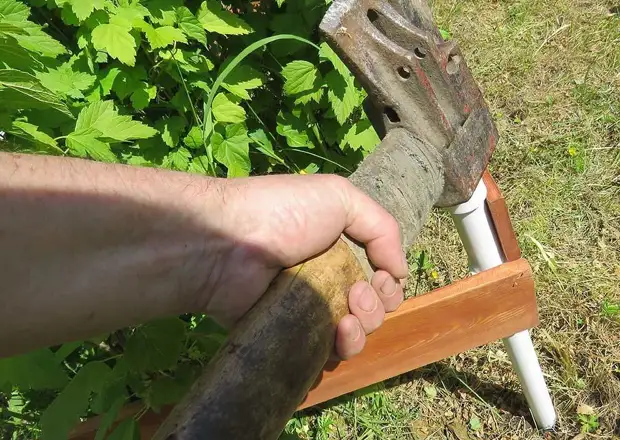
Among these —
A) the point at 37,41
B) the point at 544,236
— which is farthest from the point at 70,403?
the point at 544,236

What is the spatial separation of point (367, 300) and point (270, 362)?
0.38 meters

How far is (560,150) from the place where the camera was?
351 cm

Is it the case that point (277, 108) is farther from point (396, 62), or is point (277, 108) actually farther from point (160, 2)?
point (396, 62)

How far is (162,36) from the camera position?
2090 mm

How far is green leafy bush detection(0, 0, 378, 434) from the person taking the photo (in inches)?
63.5

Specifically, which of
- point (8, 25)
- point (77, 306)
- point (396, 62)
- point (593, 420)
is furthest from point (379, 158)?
point (593, 420)

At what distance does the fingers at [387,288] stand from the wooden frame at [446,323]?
0.26 meters

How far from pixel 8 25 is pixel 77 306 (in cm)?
77

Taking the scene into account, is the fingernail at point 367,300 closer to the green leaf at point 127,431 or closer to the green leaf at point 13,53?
the green leaf at point 127,431

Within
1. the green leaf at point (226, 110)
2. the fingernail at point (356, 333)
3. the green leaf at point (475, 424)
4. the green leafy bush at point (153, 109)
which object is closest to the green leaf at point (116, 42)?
the green leafy bush at point (153, 109)

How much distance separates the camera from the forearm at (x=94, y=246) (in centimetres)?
118

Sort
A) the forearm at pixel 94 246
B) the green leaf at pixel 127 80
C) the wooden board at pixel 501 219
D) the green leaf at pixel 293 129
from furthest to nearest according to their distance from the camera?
1. the green leaf at pixel 293 129
2. the green leaf at pixel 127 80
3. the wooden board at pixel 501 219
4. the forearm at pixel 94 246

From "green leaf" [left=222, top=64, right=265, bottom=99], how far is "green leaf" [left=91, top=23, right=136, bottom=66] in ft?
1.40

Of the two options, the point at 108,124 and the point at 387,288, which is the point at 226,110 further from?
the point at 387,288
